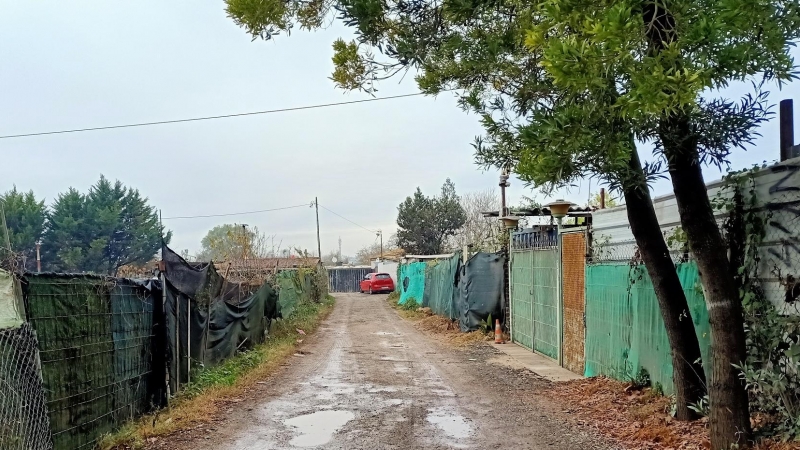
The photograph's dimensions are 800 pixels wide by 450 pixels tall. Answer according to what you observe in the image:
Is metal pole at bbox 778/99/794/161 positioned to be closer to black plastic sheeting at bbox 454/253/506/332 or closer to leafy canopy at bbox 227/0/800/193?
leafy canopy at bbox 227/0/800/193

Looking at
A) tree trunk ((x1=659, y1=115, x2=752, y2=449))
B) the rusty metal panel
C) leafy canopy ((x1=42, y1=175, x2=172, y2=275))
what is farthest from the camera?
leafy canopy ((x1=42, y1=175, x2=172, y2=275))

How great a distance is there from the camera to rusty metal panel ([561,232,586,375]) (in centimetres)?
1009

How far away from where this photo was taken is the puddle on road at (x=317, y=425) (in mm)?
6477

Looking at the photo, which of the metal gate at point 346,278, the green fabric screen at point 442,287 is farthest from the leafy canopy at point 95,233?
the green fabric screen at point 442,287

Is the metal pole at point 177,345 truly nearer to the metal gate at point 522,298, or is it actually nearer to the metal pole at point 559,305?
the metal pole at point 559,305

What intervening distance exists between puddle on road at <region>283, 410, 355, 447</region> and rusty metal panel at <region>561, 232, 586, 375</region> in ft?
14.3

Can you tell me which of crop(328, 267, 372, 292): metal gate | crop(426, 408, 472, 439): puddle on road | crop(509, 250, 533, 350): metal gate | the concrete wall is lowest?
crop(328, 267, 372, 292): metal gate

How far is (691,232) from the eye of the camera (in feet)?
16.9

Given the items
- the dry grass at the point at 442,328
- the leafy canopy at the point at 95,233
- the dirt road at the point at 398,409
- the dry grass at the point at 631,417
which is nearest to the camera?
the dry grass at the point at 631,417

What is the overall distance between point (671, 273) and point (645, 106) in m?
3.33

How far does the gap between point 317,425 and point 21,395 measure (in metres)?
3.35

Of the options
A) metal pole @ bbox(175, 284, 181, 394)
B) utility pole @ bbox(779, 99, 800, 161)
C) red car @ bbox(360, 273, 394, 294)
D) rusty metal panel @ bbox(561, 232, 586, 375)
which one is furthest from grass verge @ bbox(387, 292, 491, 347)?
red car @ bbox(360, 273, 394, 294)

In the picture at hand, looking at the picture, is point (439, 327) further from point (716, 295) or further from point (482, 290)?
point (716, 295)

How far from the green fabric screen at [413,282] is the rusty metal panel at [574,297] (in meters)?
16.1
